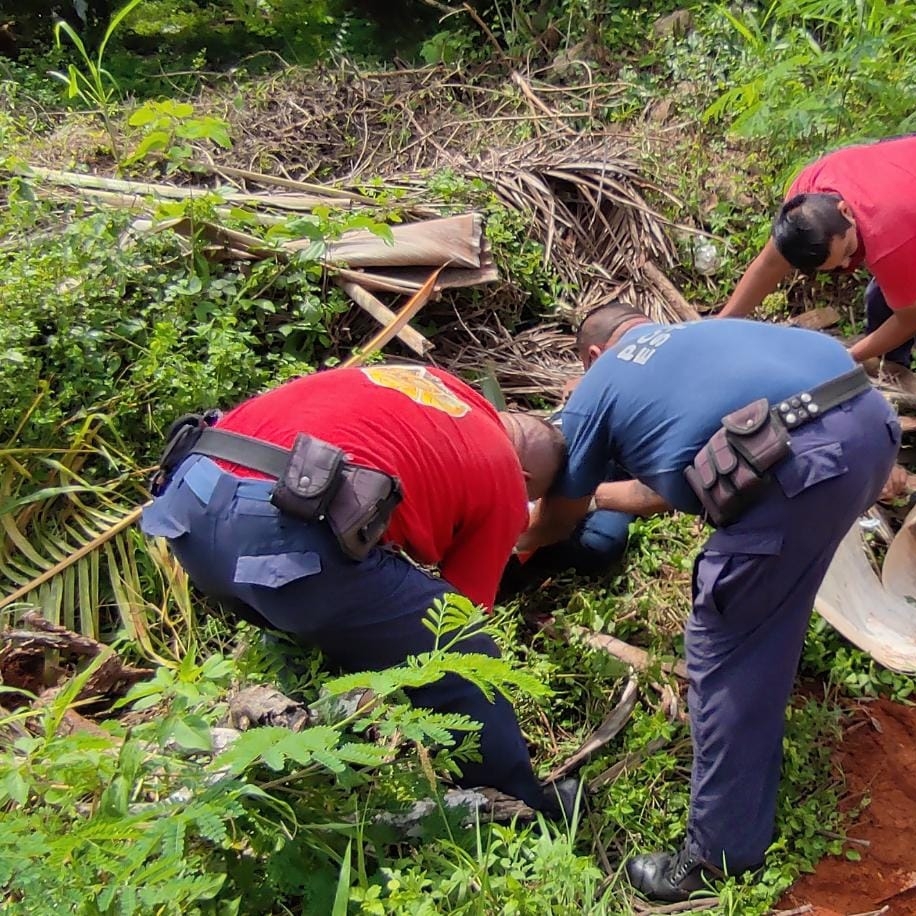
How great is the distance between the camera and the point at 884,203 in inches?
111

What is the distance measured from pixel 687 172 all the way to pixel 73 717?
3.88 metres

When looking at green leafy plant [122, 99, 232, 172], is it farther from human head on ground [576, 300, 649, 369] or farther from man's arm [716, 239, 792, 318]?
man's arm [716, 239, 792, 318]


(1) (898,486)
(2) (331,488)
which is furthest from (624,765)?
(1) (898,486)

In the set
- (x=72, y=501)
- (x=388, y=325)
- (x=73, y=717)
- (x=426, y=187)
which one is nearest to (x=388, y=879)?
(x=73, y=717)

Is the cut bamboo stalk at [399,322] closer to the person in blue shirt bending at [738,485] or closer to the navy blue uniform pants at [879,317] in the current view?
the person in blue shirt bending at [738,485]

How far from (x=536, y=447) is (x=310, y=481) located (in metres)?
A: 0.82

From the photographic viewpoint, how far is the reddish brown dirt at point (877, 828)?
2.26m

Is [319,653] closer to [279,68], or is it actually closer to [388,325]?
[388,325]

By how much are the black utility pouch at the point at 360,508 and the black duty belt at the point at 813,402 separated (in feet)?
3.19

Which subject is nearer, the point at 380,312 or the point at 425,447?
the point at 425,447

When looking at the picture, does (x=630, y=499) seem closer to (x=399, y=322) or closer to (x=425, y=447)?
(x=425, y=447)

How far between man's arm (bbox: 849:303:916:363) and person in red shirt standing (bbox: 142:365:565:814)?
1.80 meters

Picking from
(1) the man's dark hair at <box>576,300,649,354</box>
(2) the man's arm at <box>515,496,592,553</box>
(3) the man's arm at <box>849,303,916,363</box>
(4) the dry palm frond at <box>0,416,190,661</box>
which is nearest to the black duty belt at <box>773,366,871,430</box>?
(2) the man's arm at <box>515,496,592,553</box>

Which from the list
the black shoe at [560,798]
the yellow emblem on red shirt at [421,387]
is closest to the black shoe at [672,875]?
the black shoe at [560,798]
